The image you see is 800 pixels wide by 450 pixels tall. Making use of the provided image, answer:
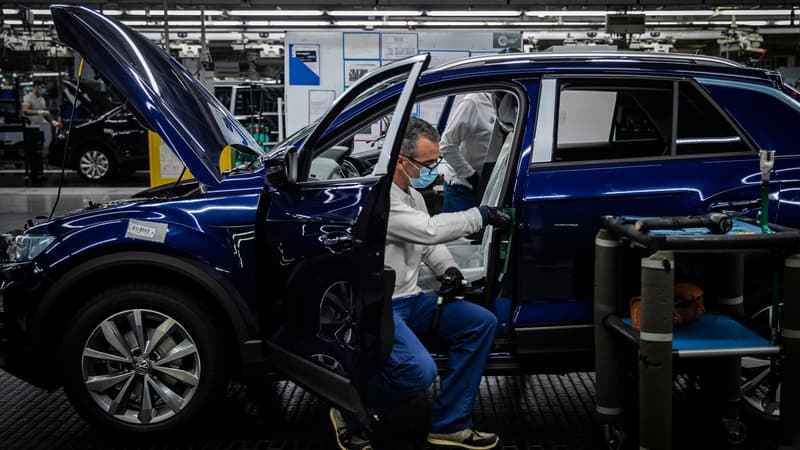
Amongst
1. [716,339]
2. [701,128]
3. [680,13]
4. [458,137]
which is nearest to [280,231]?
[716,339]

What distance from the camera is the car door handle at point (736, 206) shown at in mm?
3496

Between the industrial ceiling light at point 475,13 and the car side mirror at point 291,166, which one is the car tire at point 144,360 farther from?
the industrial ceiling light at point 475,13

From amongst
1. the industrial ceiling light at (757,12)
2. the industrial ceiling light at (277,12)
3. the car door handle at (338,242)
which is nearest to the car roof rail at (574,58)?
the car door handle at (338,242)

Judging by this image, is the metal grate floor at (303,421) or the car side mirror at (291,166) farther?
the metal grate floor at (303,421)

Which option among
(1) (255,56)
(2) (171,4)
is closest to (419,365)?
(2) (171,4)

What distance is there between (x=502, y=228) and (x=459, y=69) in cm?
76

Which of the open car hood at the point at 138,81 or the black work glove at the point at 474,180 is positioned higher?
the open car hood at the point at 138,81

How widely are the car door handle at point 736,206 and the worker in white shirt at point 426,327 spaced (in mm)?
967

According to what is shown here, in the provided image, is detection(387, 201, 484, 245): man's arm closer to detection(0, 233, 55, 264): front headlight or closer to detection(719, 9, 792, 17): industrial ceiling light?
detection(0, 233, 55, 264): front headlight

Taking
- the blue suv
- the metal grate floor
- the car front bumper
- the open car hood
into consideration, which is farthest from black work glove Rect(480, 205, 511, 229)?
the car front bumper

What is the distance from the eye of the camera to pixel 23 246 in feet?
11.5

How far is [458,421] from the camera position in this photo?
3.36m

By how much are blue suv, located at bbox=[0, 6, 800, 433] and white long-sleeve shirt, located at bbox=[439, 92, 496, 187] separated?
1479mm

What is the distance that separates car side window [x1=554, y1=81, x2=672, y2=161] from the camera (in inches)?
143
